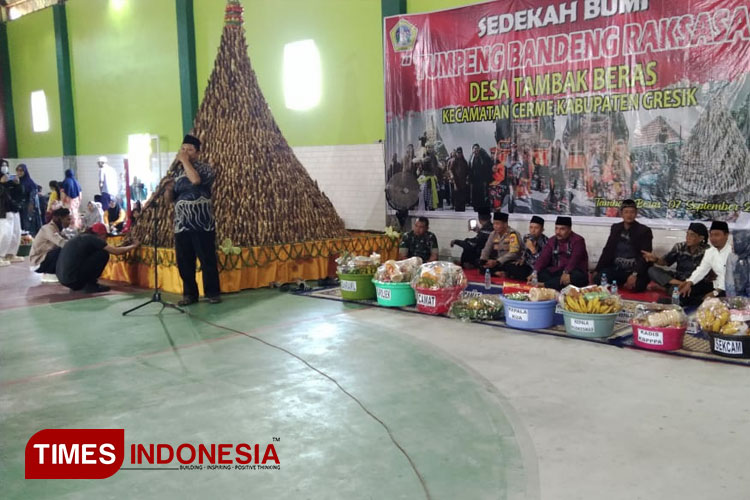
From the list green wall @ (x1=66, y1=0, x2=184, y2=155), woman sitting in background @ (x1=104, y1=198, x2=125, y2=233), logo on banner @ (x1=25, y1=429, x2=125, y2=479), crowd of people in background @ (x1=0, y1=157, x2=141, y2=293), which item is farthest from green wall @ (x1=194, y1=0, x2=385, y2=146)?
logo on banner @ (x1=25, y1=429, x2=125, y2=479)

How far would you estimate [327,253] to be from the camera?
8.55m

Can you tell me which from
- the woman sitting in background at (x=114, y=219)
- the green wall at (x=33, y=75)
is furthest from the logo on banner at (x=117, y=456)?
the green wall at (x=33, y=75)

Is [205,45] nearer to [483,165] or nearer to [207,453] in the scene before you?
[483,165]

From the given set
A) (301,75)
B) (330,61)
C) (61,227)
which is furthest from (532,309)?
(301,75)

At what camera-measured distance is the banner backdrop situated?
276 inches

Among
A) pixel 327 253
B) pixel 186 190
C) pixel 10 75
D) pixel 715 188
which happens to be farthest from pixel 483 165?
pixel 10 75

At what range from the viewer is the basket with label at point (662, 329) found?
494 cm

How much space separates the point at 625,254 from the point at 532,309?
2189 millimetres

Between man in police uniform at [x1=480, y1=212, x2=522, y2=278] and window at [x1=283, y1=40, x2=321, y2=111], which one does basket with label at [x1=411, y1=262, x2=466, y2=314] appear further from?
window at [x1=283, y1=40, x2=321, y2=111]

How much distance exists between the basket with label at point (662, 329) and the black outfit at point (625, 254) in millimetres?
2203

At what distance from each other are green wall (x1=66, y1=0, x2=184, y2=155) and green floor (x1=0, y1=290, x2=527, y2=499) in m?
8.84

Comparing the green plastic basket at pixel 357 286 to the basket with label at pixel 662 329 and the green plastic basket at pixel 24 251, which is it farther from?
the green plastic basket at pixel 24 251

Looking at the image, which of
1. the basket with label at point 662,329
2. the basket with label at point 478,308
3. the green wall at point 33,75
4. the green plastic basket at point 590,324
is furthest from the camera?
the green wall at point 33,75

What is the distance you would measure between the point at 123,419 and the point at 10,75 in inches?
721
